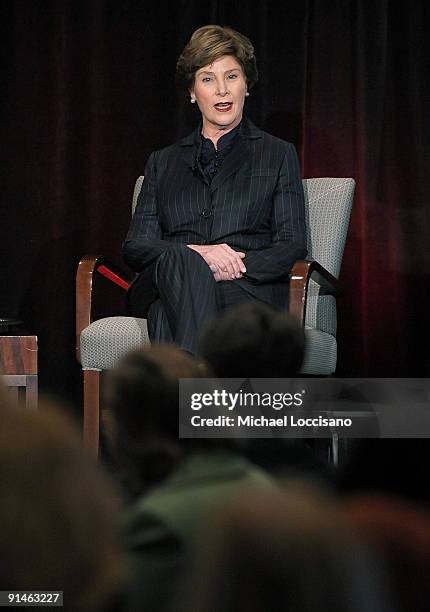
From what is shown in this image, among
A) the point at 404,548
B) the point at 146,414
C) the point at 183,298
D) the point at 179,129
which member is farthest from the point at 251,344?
the point at 179,129

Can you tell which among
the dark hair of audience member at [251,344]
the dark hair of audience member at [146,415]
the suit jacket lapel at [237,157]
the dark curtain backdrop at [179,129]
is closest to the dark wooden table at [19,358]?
the suit jacket lapel at [237,157]

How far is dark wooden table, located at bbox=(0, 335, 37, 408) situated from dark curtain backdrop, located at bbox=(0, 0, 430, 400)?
3.32 ft

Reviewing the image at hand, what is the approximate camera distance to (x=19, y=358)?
2.54m

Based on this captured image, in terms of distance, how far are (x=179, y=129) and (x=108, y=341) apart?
1.29 meters

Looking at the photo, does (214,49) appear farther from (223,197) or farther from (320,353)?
(320,353)

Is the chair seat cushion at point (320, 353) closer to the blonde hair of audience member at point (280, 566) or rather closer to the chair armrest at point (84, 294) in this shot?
the chair armrest at point (84, 294)

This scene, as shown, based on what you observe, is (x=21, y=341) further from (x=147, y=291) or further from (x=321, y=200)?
(x=321, y=200)

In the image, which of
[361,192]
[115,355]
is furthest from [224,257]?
[361,192]

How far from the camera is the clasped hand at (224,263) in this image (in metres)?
2.48

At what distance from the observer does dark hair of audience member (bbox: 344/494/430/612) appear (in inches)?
20.3

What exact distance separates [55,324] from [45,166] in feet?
2.01

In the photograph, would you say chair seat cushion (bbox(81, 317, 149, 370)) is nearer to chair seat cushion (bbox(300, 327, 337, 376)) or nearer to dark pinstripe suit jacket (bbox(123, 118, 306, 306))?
dark pinstripe suit jacket (bbox(123, 118, 306, 306))

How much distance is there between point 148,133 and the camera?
358 centimetres

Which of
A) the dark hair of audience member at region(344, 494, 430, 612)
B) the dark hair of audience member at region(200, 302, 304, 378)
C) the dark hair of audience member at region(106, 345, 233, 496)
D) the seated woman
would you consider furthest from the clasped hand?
the dark hair of audience member at region(344, 494, 430, 612)
